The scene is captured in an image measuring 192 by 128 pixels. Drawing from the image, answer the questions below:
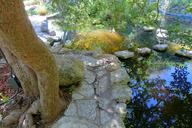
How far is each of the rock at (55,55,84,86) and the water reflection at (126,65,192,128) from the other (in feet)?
3.61

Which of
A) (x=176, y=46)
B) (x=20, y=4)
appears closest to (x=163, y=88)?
(x=176, y=46)

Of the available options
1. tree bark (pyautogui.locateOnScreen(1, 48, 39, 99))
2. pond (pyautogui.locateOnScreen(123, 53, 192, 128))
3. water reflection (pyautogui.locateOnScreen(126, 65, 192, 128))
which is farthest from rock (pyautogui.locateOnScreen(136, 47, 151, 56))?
tree bark (pyautogui.locateOnScreen(1, 48, 39, 99))

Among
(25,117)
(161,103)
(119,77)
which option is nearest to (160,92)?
(161,103)

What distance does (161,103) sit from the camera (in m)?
4.95

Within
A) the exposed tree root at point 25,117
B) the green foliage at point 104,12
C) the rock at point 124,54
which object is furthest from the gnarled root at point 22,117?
the rock at point 124,54

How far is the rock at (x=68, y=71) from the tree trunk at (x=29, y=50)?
0.63 meters

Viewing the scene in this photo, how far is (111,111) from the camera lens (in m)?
4.13

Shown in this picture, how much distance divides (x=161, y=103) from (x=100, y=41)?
8.11 feet

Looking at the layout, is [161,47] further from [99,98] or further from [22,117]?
[22,117]

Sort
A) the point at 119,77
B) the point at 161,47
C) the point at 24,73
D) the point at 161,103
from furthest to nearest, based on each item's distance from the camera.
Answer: the point at 161,47, the point at 119,77, the point at 161,103, the point at 24,73

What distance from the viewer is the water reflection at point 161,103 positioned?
450 centimetres

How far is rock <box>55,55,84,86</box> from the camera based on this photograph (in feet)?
14.7

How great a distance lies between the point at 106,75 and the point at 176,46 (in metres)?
2.92

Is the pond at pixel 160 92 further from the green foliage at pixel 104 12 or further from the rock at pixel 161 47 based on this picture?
the green foliage at pixel 104 12
